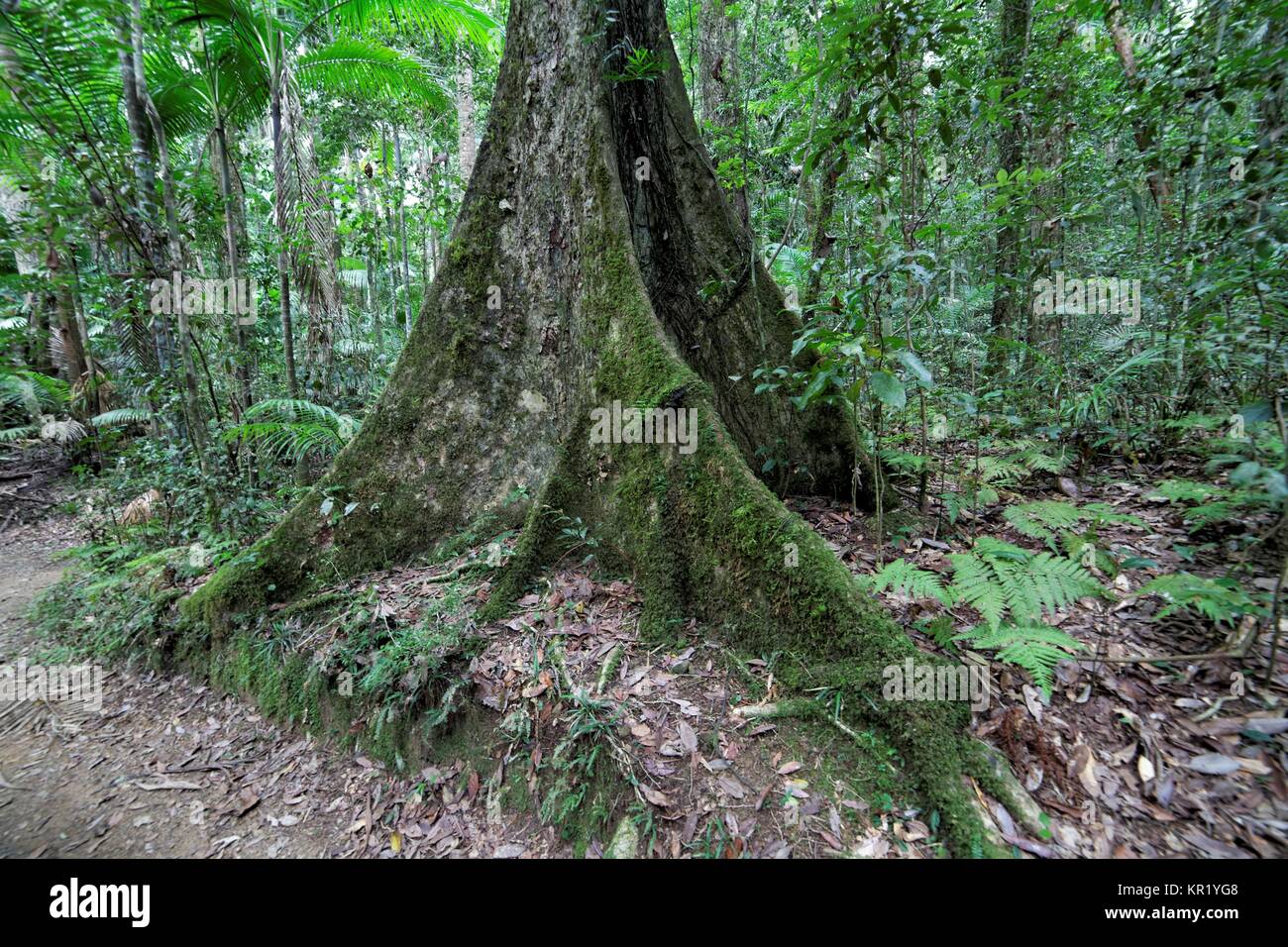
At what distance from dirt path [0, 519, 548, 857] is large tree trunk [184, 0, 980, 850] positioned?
0.69 meters

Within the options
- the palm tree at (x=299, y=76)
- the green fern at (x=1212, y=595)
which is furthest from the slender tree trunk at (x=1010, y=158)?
the palm tree at (x=299, y=76)

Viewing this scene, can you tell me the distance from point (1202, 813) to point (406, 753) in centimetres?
352

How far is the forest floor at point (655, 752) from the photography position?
2.16 metres

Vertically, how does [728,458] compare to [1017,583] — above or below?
above

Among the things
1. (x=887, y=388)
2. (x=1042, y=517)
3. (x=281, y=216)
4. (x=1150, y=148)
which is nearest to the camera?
(x=887, y=388)

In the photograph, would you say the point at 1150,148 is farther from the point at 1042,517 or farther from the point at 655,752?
the point at 655,752

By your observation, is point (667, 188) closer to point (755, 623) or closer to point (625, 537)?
point (625, 537)

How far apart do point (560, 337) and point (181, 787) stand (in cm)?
364

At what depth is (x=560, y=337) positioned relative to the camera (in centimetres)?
414

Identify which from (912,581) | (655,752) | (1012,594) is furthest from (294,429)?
(1012,594)

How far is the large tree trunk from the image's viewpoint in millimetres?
3746

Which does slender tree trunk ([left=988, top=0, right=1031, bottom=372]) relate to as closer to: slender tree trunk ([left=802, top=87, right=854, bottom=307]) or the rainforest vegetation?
the rainforest vegetation

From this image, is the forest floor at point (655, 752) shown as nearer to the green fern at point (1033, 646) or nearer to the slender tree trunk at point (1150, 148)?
the green fern at point (1033, 646)

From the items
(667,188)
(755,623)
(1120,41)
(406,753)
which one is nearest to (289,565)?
(406,753)
